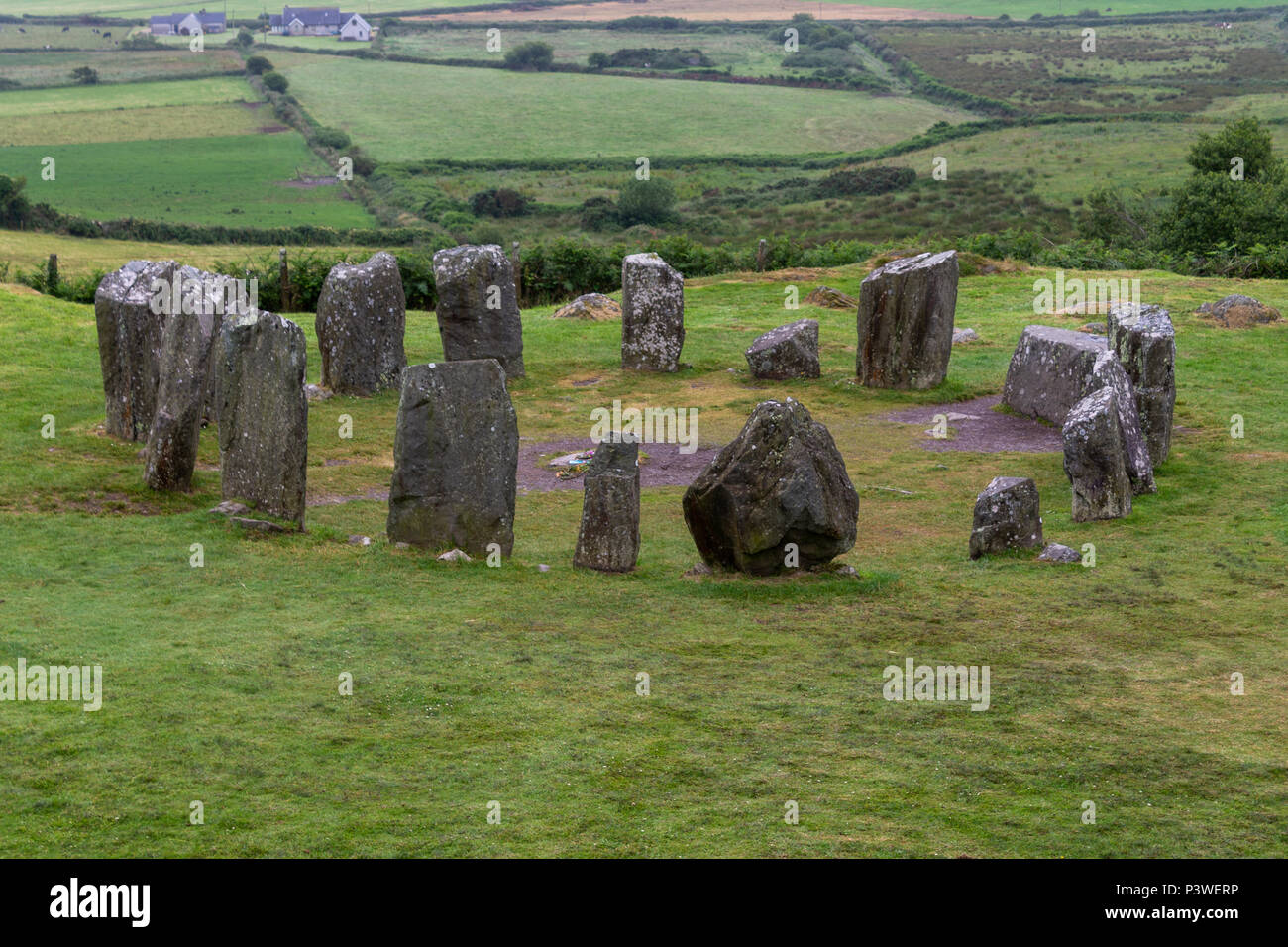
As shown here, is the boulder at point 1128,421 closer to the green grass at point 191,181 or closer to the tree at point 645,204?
the green grass at point 191,181

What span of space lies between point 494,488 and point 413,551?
1.18 meters

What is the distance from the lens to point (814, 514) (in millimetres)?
14547

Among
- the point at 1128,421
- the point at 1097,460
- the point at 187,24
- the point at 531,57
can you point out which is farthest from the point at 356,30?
the point at 1097,460

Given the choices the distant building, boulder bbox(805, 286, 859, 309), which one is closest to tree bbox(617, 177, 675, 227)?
boulder bbox(805, 286, 859, 309)

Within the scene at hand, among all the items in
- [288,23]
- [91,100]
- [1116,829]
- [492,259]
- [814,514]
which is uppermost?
[288,23]

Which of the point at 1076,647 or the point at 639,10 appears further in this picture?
the point at 639,10

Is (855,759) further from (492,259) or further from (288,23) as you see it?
(288,23)

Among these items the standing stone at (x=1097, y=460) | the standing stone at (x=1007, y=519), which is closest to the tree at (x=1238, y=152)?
the standing stone at (x=1097, y=460)

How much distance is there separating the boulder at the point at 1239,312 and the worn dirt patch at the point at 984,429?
8.60 m

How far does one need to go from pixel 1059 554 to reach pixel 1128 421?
380cm

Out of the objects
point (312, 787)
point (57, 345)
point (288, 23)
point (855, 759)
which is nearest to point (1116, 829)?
point (855, 759)

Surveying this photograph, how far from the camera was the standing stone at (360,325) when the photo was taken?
2478cm

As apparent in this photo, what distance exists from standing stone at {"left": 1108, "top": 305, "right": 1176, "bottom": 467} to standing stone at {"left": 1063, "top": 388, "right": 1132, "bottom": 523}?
2.55 metres

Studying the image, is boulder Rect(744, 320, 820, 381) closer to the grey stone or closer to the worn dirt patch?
the worn dirt patch
